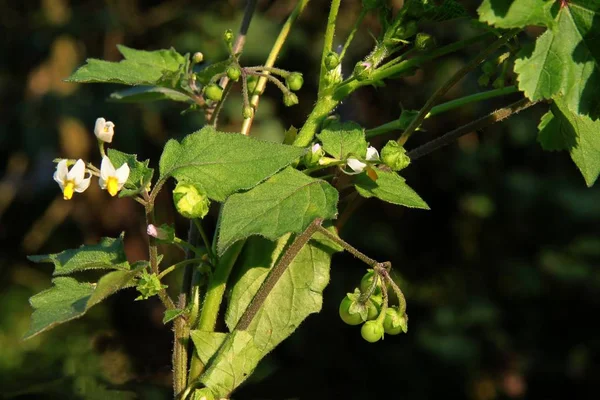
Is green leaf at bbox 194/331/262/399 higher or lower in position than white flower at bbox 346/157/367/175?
lower

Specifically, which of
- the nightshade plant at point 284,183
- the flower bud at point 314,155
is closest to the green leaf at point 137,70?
the nightshade plant at point 284,183

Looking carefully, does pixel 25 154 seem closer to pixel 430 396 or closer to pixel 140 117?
pixel 140 117

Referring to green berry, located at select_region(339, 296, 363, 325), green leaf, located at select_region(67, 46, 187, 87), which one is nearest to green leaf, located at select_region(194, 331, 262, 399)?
green berry, located at select_region(339, 296, 363, 325)

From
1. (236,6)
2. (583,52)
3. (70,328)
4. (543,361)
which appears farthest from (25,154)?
(583,52)

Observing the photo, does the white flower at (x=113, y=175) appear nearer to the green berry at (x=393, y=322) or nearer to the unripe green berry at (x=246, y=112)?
the unripe green berry at (x=246, y=112)

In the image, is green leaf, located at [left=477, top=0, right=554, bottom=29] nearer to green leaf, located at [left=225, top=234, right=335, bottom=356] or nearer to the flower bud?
the flower bud

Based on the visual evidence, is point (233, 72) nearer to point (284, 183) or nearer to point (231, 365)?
point (284, 183)
